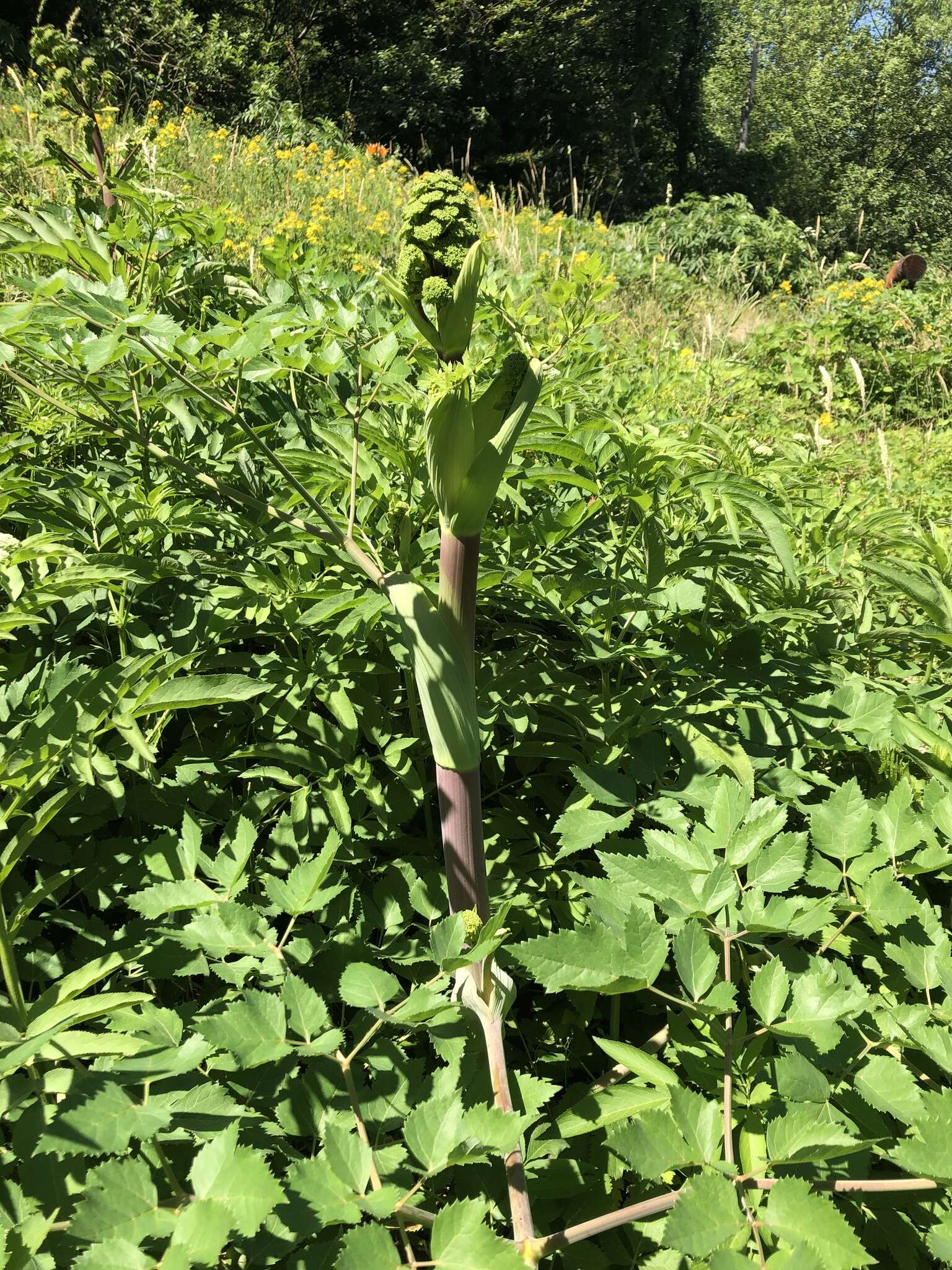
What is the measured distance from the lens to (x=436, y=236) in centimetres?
72

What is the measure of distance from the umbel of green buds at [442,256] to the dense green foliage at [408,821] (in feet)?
0.18

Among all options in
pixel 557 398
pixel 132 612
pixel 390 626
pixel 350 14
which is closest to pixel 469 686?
pixel 390 626

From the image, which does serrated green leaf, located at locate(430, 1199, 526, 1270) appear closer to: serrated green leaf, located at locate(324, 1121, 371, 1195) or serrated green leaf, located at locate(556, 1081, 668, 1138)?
serrated green leaf, located at locate(324, 1121, 371, 1195)

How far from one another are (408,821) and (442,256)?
3.02ft

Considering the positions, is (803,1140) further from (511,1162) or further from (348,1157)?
(348,1157)

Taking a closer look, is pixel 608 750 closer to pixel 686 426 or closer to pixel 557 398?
pixel 557 398

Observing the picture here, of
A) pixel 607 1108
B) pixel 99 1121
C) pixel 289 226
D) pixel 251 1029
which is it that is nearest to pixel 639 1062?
pixel 607 1108

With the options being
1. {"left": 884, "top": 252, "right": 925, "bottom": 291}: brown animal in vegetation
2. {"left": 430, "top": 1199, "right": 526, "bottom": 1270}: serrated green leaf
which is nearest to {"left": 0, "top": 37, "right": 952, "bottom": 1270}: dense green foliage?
{"left": 430, "top": 1199, "right": 526, "bottom": 1270}: serrated green leaf

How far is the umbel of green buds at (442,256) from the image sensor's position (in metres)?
0.72

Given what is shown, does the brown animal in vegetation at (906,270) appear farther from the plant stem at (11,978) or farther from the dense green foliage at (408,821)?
the plant stem at (11,978)

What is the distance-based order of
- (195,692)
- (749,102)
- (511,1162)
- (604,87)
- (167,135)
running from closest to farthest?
(511,1162) → (195,692) → (167,135) → (604,87) → (749,102)

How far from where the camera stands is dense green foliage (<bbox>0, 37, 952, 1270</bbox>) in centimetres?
73

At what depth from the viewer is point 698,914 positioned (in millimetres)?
886

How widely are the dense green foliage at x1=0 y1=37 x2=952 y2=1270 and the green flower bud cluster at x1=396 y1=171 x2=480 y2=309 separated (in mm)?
84
